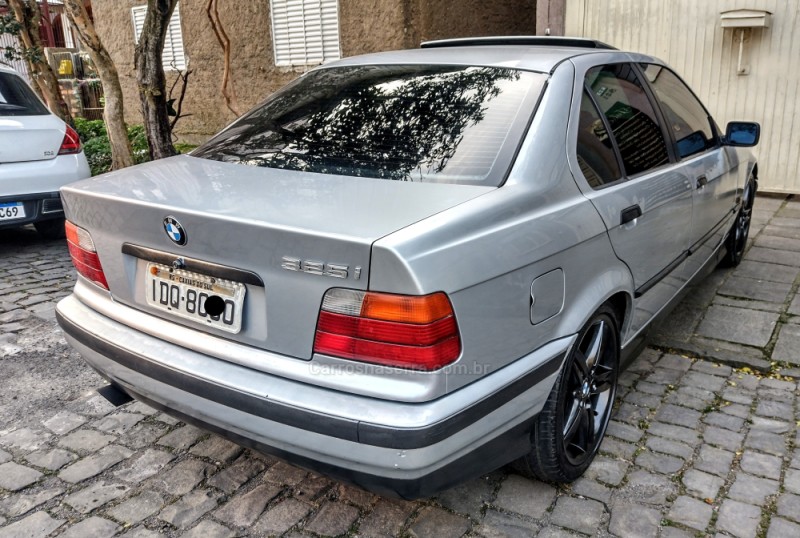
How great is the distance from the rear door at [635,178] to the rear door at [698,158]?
15 centimetres

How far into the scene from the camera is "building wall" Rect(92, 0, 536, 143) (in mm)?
8414

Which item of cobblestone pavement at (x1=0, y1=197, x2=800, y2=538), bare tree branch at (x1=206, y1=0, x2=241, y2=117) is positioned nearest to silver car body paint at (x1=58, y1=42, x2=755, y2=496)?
cobblestone pavement at (x1=0, y1=197, x2=800, y2=538)

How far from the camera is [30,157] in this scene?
5543 mm

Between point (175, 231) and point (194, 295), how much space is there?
212 mm

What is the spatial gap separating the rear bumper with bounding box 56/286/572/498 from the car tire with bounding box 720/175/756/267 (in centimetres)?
318

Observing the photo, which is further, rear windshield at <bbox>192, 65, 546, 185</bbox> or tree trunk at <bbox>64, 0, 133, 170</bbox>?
tree trunk at <bbox>64, 0, 133, 170</bbox>

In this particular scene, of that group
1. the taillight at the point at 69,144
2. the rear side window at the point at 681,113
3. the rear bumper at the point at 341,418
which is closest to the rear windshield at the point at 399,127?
the rear bumper at the point at 341,418

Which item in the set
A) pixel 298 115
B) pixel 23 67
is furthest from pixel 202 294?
pixel 23 67

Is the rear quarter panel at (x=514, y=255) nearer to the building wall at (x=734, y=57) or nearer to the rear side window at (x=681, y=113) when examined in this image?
the rear side window at (x=681, y=113)

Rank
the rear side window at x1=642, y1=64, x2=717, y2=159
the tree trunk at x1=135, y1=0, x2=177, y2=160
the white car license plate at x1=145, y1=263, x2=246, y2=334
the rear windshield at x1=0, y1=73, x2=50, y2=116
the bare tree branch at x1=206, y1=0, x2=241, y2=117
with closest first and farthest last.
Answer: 1. the white car license plate at x1=145, y1=263, x2=246, y2=334
2. the rear side window at x1=642, y1=64, x2=717, y2=159
3. the rear windshield at x1=0, y1=73, x2=50, y2=116
4. the tree trunk at x1=135, y1=0, x2=177, y2=160
5. the bare tree branch at x1=206, y1=0, x2=241, y2=117

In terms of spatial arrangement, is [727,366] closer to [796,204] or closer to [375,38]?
[796,204]

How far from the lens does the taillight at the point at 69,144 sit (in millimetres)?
5805

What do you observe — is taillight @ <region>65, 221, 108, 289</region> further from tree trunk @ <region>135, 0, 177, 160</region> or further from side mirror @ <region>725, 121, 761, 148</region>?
tree trunk @ <region>135, 0, 177, 160</region>

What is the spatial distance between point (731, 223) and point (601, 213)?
2.55 m
